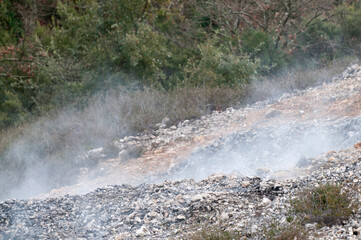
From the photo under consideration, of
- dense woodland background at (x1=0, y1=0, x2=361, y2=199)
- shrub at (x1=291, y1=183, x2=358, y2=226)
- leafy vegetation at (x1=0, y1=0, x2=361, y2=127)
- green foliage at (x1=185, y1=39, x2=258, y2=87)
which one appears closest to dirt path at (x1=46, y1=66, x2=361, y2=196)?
dense woodland background at (x1=0, y1=0, x2=361, y2=199)

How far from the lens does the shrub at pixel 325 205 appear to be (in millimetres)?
3611

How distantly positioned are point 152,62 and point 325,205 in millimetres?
8558

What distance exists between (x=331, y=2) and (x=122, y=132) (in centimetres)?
818

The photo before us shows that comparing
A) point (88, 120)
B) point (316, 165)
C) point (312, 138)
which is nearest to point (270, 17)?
point (88, 120)

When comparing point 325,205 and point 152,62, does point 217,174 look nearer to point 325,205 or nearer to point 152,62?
point 325,205

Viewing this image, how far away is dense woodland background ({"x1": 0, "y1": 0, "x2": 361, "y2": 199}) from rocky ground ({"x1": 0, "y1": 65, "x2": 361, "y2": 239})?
2.47ft

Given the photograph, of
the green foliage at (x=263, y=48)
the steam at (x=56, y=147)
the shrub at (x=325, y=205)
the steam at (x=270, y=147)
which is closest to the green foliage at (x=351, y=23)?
the green foliage at (x=263, y=48)

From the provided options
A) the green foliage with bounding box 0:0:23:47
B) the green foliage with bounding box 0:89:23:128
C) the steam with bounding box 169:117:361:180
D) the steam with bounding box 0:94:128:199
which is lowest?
the green foliage with bounding box 0:89:23:128

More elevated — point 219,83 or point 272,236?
point 272,236

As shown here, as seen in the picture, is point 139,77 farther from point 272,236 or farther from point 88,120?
point 272,236

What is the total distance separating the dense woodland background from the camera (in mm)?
8984

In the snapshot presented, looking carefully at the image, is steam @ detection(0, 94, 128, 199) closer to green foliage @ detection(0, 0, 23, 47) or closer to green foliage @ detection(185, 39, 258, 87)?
green foliage @ detection(185, 39, 258, 87)

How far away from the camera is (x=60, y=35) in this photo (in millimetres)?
13203

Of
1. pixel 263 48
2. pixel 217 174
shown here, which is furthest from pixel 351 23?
pixel 217 174
